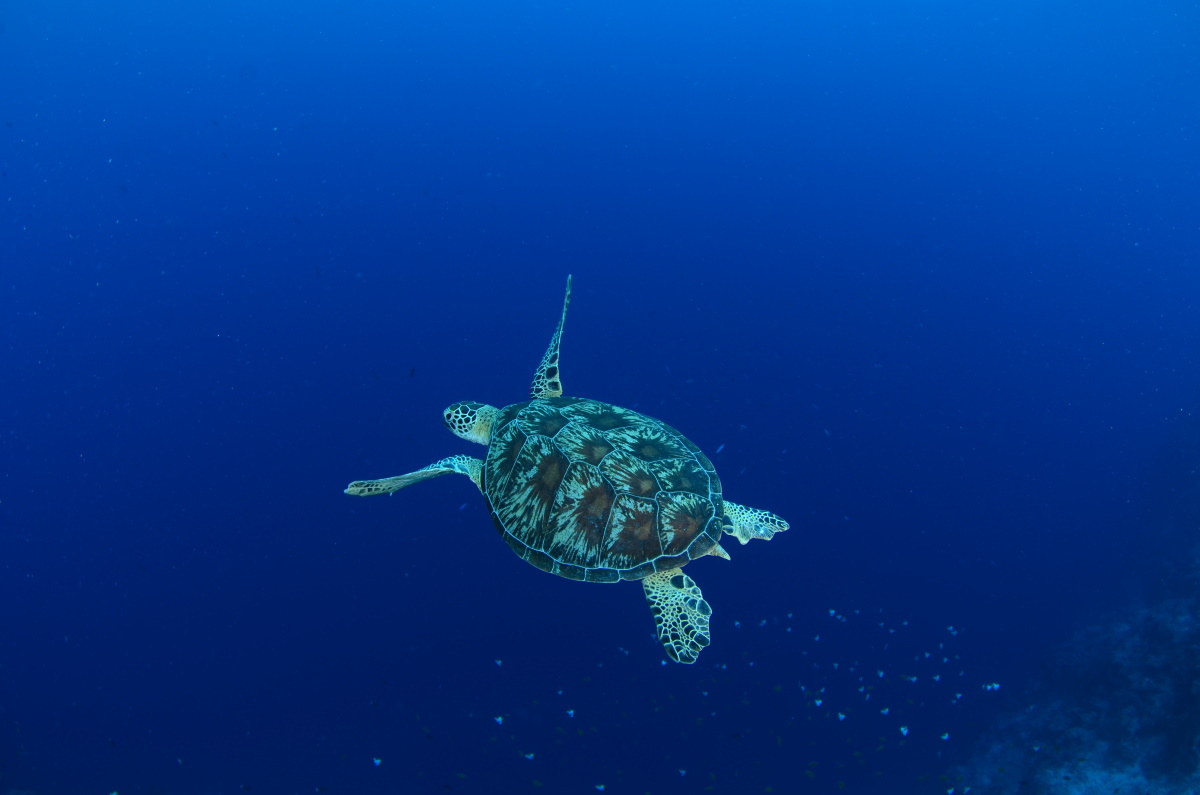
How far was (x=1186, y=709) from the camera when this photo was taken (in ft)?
18.8

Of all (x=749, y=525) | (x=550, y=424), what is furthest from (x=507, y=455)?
(x=749, y=525)

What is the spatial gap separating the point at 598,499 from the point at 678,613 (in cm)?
94

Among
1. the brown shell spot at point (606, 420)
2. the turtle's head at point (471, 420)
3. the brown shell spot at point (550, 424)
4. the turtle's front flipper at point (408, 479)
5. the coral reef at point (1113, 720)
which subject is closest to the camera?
the brown shell spot at point (550, 424)

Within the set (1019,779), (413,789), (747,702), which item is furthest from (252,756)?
(1019,779)

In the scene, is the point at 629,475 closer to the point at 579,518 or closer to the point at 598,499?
the point at 598,499

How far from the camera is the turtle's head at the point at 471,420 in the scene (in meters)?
5.00

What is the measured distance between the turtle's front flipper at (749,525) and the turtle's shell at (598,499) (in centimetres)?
12

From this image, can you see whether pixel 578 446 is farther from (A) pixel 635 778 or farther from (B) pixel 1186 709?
(B) pixel 1186 709

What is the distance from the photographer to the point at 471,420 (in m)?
5.00

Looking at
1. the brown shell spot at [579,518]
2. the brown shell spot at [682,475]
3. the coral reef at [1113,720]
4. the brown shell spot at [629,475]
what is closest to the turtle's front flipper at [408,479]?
the brown shell spot at [579,518]

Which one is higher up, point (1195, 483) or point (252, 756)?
point (1195, 483)

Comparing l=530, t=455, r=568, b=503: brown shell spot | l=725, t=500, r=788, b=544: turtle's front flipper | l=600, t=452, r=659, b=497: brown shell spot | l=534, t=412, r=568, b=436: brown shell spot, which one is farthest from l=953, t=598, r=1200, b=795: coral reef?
l=534, t=412, r=568, b=436: brown shell spot

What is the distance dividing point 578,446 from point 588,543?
61 cm

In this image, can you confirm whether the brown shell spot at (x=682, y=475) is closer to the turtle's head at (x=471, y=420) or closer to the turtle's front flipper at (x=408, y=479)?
the turtle's front flipper at (x=408, y=479)
